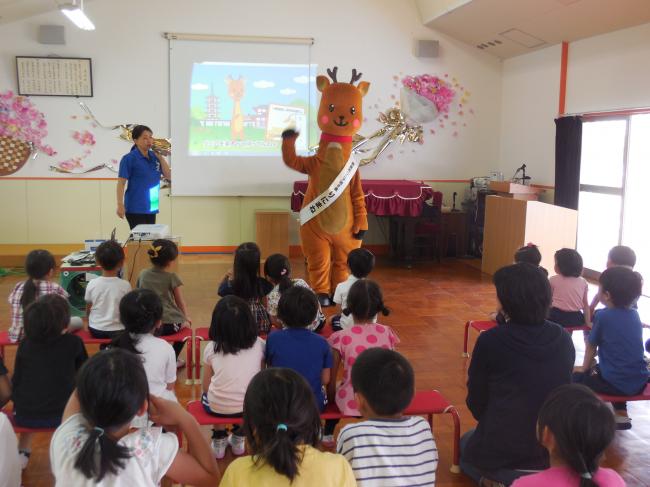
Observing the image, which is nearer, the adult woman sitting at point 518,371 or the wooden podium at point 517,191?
the adult woman sitting at point 518,371

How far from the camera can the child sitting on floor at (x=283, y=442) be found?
4.40 feet

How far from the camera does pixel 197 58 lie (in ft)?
22.5

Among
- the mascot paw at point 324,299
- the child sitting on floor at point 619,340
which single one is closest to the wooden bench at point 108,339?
the mascot paw at point 324,299

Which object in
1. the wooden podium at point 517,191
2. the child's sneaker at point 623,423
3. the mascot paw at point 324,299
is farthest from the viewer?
the wooden podium at point 517,191

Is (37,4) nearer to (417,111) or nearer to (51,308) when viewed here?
(417,111)

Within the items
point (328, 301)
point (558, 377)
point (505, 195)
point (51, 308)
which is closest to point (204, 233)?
point (328, 301)

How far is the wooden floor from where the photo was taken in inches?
102

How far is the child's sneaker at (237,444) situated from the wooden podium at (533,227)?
399 cm

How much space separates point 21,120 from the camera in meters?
6.64

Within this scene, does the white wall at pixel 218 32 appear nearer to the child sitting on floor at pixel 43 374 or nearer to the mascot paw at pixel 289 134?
the mascot paw at pixel 289 134

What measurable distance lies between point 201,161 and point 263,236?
1152mm

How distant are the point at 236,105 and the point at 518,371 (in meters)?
5.68

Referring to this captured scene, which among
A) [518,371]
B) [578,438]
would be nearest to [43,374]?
[518,371]

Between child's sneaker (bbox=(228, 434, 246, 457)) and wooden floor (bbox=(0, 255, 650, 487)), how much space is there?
65mm
